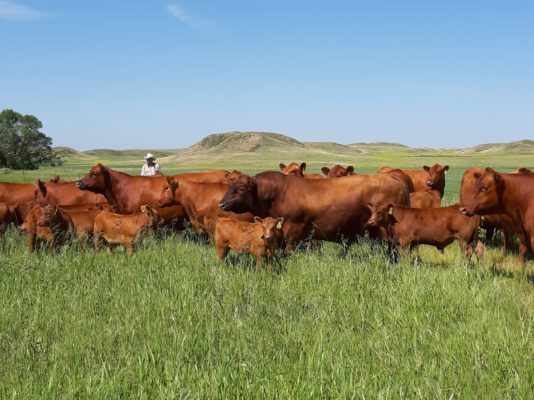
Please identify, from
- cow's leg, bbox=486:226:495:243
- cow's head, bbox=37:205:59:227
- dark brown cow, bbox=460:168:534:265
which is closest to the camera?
dark brown cow, bbox=460:168:534:265

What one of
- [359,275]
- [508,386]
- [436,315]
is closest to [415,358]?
[508,386]

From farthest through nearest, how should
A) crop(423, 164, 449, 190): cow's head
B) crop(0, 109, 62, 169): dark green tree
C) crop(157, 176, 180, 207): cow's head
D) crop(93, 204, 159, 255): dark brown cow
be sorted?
1. crop(0, 109, 62, 169): dark green tree
2. crop(423, 164, 449, 190): cow's head
3. crop(157, 176, 180, 207): cow's head
4. crop(93, 204, 159, 255): dark brown cow

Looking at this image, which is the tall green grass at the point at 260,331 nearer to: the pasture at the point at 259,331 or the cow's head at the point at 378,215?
the pasture at the point at 259,331

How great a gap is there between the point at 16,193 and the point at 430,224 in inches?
Result: 393

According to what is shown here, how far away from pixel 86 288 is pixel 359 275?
3678 mm

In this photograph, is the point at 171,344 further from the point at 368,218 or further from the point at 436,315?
the point at 368,218

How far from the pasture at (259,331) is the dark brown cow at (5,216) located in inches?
112

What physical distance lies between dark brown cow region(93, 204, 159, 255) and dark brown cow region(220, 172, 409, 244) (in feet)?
6.01

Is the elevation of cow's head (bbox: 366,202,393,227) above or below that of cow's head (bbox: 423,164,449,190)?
below

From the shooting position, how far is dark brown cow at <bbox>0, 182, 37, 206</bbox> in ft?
41.9

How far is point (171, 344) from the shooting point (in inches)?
184

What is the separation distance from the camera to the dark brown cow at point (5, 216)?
34.5 feet

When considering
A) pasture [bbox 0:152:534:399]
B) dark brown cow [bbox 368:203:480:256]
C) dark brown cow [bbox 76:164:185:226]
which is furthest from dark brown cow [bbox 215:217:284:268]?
dark brown cow [bbox 76:164:185:226]

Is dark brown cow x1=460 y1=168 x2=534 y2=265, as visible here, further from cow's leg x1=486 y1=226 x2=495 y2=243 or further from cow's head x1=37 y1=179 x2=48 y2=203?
cow's head x1=37 y1=179 x2=48 y2=203
